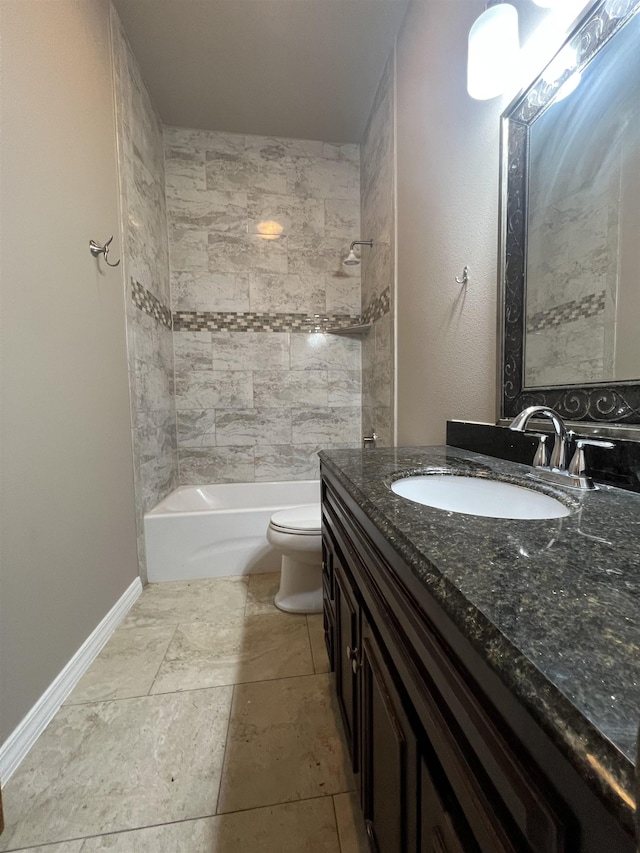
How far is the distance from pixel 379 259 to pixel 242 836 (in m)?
2.59

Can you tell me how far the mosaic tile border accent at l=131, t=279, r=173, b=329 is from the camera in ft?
6.44

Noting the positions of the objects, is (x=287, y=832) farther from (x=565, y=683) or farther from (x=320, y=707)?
(x=565, y=683)

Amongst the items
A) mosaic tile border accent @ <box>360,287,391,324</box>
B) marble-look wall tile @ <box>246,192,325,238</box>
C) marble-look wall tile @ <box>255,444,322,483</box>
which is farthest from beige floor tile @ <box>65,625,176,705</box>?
marble-look wall tile @ <box>246,192,325,238</box>

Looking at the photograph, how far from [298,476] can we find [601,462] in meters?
2.20

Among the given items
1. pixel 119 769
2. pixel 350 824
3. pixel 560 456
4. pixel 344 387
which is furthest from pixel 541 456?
pixel 344 387

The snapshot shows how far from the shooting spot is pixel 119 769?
3.20ft

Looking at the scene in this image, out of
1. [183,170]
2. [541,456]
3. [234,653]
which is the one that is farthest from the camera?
[183,170]

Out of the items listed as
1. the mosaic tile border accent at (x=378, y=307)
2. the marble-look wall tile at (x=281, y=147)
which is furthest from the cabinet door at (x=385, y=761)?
the marble-look wall tile at (x=281, y=147)

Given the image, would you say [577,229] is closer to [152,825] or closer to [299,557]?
[299,557]

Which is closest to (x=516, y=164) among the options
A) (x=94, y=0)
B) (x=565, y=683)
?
(x=565, y=683)

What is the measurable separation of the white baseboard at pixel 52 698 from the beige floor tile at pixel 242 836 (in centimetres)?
36

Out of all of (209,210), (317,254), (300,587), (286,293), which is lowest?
(300,587)

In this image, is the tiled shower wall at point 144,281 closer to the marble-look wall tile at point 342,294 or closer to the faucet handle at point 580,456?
the marble-look wall tile at point 342,294

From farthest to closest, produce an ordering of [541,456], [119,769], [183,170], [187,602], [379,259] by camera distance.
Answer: [183,170] → [379,259] → [187,602] → [119,769] → [541,456]
